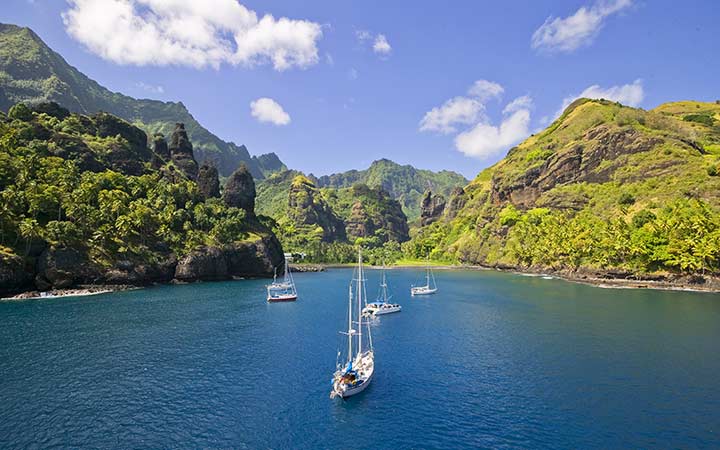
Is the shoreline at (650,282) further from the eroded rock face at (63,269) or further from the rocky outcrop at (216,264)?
the eroded rock face at (63,269)

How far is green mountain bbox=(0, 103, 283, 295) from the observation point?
118 meters

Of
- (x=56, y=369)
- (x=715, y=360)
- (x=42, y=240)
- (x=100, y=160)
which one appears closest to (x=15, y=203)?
(x=42, y=240)

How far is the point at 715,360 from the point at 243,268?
18099cm

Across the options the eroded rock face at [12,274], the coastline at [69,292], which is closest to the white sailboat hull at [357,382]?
the coastline at [69,292]

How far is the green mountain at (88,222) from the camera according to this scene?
118 m

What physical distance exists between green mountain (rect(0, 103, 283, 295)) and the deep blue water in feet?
79.0

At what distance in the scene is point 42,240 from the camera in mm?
119375

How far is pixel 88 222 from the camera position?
5320 inches

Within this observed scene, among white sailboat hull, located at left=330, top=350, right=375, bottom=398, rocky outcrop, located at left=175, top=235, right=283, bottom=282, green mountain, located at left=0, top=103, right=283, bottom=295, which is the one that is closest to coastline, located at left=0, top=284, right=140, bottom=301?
green mountain, located at left=0, top=103, right=283, bottom=295

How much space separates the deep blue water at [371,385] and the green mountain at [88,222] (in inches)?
948

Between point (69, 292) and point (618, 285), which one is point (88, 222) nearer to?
point (69, 292)

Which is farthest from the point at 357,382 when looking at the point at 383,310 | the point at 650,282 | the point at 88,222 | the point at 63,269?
the point at 650,282

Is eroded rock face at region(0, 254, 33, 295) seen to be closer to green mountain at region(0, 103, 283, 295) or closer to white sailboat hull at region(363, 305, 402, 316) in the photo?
green mountain at region(0, 103, 283, 295)

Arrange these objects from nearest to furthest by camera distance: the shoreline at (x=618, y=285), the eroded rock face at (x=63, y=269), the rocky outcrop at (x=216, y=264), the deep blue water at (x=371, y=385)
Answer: the deep blue water at (x=371, y=385)
the shoreline at (x=618, y=285)
the eroded rock face at (x=63, y=269)
the rocky outcrop at (x=216, y=264)
